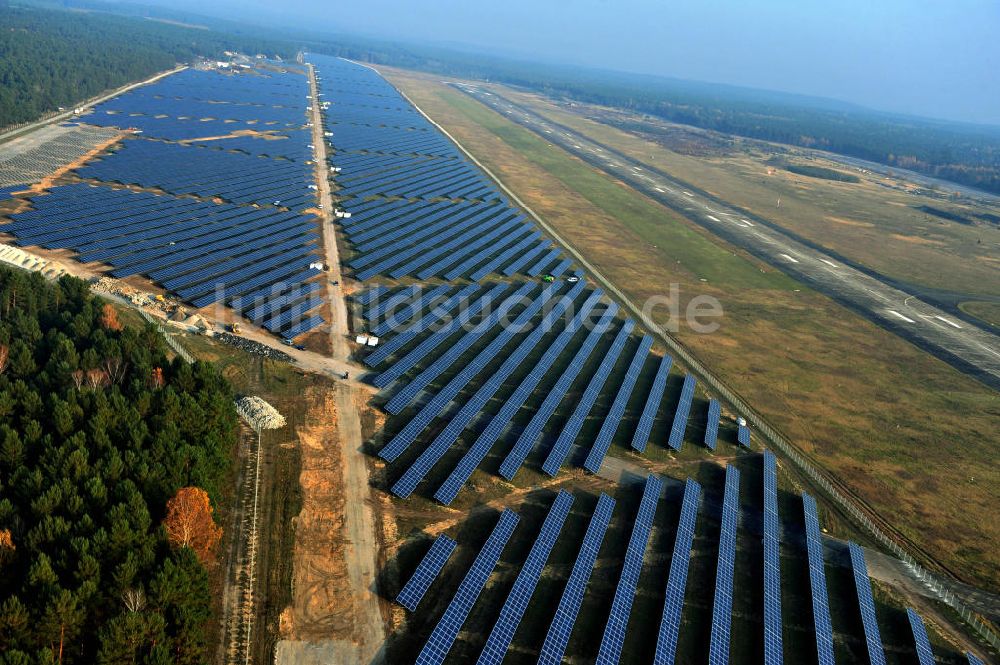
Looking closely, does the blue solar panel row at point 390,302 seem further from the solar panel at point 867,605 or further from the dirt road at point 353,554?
the solar panel at point 867,605

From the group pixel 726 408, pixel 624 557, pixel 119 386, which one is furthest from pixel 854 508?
pixel 119 386

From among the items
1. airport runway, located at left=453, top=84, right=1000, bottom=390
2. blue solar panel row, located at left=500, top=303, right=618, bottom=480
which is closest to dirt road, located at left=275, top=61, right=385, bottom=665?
blue solar panel row, located at left=500, top=303, right=618, bottom=480

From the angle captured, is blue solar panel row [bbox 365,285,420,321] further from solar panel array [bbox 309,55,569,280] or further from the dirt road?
the dirt road

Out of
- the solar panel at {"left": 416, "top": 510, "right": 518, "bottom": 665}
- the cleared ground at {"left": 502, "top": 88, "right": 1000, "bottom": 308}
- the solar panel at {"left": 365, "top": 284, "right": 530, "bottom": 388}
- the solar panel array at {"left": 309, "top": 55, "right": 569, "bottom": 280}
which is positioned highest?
the cleared ground at {"left": 502, "top": 88, "right": 1000, "bottom": 308}

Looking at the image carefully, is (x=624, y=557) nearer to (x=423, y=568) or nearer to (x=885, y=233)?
(x=423, y=568)

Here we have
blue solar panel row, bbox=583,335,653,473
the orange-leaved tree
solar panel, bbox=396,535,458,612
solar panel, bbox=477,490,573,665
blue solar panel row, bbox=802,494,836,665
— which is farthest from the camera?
blue solar panel row, bbox=583,335,653,473

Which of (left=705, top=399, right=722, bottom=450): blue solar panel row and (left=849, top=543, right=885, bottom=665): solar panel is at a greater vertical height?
(left=705, top=399, right=722, bottom=450): blue solar panel row
